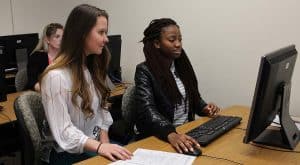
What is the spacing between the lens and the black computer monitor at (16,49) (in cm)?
320

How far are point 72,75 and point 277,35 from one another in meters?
1.39

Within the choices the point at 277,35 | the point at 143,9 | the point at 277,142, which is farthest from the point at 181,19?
the point at 277,142

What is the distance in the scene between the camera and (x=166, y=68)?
212 centimetres

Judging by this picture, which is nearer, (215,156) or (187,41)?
(215,156)

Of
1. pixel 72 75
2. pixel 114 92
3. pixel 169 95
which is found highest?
pixel 72 75

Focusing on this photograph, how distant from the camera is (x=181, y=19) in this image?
2.88 meters

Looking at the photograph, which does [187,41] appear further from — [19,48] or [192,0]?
[19,48]

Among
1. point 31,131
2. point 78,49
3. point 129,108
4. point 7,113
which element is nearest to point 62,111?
point 31,131

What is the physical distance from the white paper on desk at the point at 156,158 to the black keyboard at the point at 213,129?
19cm

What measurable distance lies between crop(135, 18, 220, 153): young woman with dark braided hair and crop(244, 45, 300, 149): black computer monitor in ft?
1.72

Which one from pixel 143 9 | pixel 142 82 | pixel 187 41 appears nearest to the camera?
pixel 142 82

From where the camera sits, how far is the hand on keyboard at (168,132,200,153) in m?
1.55

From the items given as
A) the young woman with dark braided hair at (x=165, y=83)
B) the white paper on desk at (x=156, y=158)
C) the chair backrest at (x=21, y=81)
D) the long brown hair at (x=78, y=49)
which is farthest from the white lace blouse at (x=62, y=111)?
the chair backrest at (x=21, y=81)

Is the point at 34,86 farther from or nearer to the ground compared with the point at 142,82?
nearer to the ground
